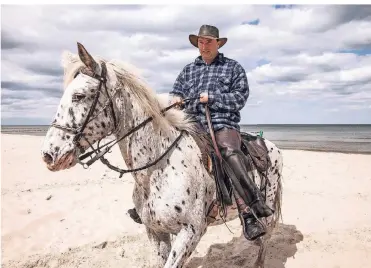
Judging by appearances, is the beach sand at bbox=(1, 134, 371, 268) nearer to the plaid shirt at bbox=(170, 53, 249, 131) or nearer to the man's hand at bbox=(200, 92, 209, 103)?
the plaid shirt at bbox=(170, 53, 249, 131)

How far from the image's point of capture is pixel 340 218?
8.05 metres

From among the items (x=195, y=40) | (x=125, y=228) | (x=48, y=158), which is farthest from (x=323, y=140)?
(x=48, y=158)

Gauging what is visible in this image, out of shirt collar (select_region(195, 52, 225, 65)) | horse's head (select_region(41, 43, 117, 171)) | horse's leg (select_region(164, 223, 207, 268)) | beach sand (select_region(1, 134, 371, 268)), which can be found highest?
shirt collar (select_region(195, 52, 225, 65))

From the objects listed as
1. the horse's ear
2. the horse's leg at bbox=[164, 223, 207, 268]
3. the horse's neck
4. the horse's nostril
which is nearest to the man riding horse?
the horse's neck

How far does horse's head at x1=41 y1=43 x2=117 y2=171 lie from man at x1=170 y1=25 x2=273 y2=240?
0.90m

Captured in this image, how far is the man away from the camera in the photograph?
3.97 meters

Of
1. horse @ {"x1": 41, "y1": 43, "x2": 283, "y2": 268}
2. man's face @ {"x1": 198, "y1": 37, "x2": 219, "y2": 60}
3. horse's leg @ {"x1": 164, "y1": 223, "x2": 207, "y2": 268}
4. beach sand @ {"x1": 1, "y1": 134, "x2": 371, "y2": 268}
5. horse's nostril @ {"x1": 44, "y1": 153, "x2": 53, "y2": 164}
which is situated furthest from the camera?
beach sand @ {"x1": 1, "y1": 134, "x2": 371, "y2": 268}

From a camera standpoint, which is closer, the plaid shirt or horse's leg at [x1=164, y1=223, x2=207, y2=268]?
horse's leg at [x1=164, y1=223, x2=207, y2=268]

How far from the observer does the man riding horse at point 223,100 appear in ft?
13.0

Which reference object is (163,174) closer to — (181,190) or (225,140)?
(181,190)

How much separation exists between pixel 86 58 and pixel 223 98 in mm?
1606

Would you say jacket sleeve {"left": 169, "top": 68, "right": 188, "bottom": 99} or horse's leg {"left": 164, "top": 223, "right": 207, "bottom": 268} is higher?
jacket sleeve {"left": 169, "top": 68, "right": 188, "bottom": 99}

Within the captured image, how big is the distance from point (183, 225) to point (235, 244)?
3.41 m

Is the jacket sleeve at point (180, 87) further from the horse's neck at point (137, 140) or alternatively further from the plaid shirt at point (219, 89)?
the horse's neck at point (137, 140)
